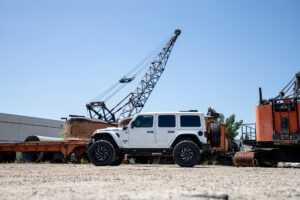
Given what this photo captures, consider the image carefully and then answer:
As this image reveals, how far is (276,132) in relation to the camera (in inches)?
499

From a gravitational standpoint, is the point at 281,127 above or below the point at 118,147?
above

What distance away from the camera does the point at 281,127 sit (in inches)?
495

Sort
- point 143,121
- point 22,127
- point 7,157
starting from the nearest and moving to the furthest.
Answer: point 143,121 < point 7,157 < point 22,127

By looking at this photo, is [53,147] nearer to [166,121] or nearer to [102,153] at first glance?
[102,153]

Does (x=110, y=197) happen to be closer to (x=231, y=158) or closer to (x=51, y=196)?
(x=51, y=196)

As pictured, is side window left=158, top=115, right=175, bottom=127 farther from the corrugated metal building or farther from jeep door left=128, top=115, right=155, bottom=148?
the corrugated metal building

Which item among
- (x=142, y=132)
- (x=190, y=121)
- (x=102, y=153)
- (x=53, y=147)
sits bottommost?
(x=102, y=153)

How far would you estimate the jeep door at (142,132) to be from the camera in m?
11.7

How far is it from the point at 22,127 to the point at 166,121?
3329cm

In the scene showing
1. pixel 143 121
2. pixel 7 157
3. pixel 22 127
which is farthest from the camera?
pixel 22 127

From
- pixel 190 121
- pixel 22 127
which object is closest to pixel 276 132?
pixel 190 121

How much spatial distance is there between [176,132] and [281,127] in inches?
177

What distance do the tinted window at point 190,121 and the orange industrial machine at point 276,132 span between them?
10.3ft

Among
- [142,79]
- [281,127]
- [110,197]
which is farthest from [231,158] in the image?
[142,79]
